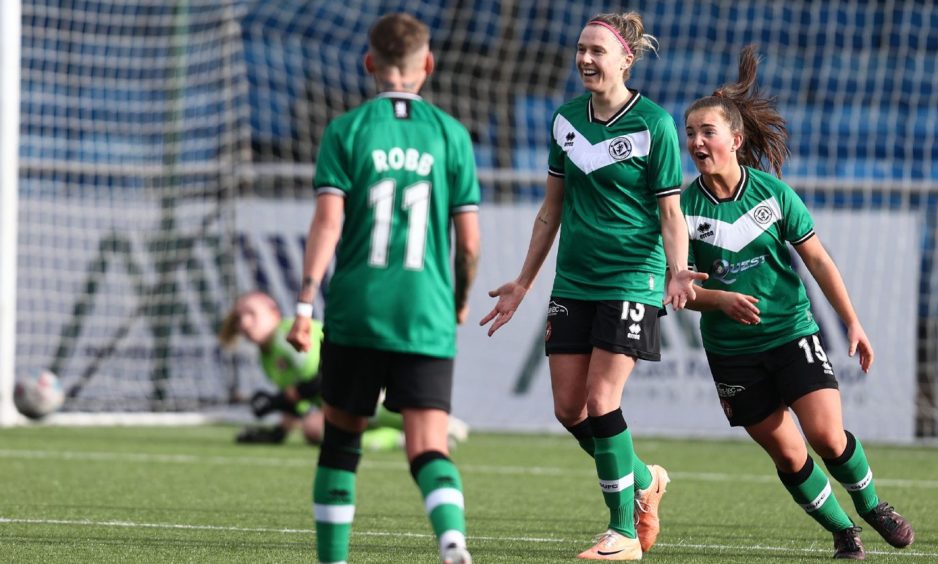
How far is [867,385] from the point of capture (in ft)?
35.6

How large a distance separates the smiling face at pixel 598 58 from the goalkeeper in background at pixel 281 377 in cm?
527

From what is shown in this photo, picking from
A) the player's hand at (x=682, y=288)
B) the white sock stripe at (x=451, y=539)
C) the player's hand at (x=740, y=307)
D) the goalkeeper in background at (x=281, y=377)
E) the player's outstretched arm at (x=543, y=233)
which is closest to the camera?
the white sock stripe at (x=451, y=539)

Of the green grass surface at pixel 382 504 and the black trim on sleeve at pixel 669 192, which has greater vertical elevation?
the black trim on sleeve at pixel 669 192

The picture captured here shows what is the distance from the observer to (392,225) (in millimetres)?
3734

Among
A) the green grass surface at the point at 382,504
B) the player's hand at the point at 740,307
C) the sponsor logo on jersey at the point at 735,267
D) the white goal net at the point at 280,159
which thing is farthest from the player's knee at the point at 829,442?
the white goal net at the point at 280,159

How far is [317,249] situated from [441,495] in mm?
705

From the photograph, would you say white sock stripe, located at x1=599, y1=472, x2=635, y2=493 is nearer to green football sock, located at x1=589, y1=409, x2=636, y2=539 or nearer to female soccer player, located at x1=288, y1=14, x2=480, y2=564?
green football sock, located at x1=589, y1=409, x2=636, y2=539

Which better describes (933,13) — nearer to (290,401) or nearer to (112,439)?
(290,401)

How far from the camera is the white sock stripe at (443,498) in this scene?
3631 mm

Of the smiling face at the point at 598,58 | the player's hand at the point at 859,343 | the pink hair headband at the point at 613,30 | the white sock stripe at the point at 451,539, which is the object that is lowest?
the white sock stripe at the point at 451,539

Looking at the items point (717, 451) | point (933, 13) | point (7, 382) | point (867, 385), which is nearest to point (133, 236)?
point (7, 382)

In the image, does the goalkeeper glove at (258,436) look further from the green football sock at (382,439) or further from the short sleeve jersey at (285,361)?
the green football sock at (382,439)

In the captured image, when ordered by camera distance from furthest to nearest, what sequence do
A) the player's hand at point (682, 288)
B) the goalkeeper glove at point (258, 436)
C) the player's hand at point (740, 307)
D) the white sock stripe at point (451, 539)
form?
the goalkeeper glove at point (258, 436)
the player's hand at point (740, 307)
the player's hand at point (682, 288)
the white sock stripe at point (451, 539)

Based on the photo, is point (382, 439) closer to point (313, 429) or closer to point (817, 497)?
point (313, 429)
